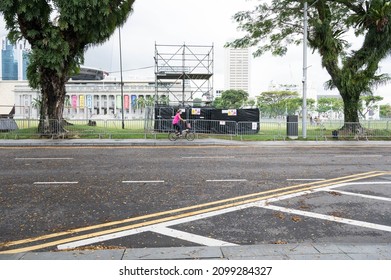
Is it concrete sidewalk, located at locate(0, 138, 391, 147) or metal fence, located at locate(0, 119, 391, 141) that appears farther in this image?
metal fence, located at locate(0, 119, 391, 141)

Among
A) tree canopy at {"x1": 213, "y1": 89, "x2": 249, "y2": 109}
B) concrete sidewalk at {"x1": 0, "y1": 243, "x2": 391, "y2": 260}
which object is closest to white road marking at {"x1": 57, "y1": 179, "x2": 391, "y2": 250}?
concrete sidewalk at {"x1": 0, "y1": 243, "x2": 391, "y2": 260}

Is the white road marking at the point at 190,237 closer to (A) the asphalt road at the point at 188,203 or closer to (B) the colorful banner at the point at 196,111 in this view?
(A) the asphalt road at the point at 188,203

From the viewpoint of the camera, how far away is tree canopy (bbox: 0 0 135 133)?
18.1 meters

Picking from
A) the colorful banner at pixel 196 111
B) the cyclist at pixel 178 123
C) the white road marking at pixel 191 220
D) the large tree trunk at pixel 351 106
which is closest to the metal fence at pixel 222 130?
the large tree trunk at pixel 351 106

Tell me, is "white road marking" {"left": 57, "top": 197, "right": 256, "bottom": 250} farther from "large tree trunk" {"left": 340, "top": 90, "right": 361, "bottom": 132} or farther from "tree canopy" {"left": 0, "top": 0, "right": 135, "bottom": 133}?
"large tree trunk" {"left": 340, "top": 90, "right": 361, "bottom": 132}

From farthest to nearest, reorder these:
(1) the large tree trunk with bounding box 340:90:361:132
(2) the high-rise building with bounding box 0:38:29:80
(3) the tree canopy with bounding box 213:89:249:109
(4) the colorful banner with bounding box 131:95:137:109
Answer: (3) the tree canopy with bounding box 213:89:249:109
(4) the colorful banner with bounding box 131:95:137:109
(2) the high-rise building with bounding box 0:38:29:80
(1) the large tree trunk with bounding box 340:90:361:132

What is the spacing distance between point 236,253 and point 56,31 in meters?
18.8

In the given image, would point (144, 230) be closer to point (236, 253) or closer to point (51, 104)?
point (236, 253)

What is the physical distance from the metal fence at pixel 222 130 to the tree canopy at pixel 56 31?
2.13 m

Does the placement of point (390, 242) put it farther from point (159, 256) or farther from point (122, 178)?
point (122, 178)

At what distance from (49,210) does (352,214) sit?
18.9 ft

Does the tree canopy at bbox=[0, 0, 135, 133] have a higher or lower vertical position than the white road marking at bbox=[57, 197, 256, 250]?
higher
